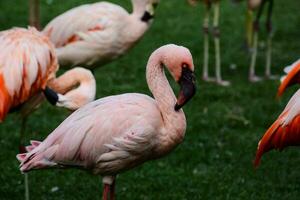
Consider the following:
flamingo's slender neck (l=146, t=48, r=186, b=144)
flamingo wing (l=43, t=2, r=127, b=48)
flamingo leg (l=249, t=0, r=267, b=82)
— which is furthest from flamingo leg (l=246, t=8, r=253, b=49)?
flamingo's slender neck (l=146, t=48, r=186, b=144)

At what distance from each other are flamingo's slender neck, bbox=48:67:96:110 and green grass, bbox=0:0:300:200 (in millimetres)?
781

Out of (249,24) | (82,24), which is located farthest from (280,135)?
(249,24)

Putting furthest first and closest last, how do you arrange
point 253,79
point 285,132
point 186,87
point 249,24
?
point 249,24 → point 253,79 → point 285,132 → point 186,87

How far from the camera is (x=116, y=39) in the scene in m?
7.00

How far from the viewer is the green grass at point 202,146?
6.05 m

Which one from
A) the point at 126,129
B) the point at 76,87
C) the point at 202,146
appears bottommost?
the point at 202,146

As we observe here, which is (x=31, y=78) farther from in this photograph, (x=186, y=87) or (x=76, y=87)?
(x=186, y=87)

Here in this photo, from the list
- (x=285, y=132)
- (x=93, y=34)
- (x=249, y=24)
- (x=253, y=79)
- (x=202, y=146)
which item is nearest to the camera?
(x=285, y=132)

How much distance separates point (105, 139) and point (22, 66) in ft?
3.83

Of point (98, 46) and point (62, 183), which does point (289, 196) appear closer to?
point (62, 183)

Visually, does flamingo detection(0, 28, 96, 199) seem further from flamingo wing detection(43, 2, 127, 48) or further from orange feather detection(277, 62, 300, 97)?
orange feather detection(277, 62, 300, 97)

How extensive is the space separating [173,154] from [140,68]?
3.29 m

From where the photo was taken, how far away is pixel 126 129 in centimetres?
448

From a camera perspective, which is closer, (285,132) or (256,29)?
(285,132)
